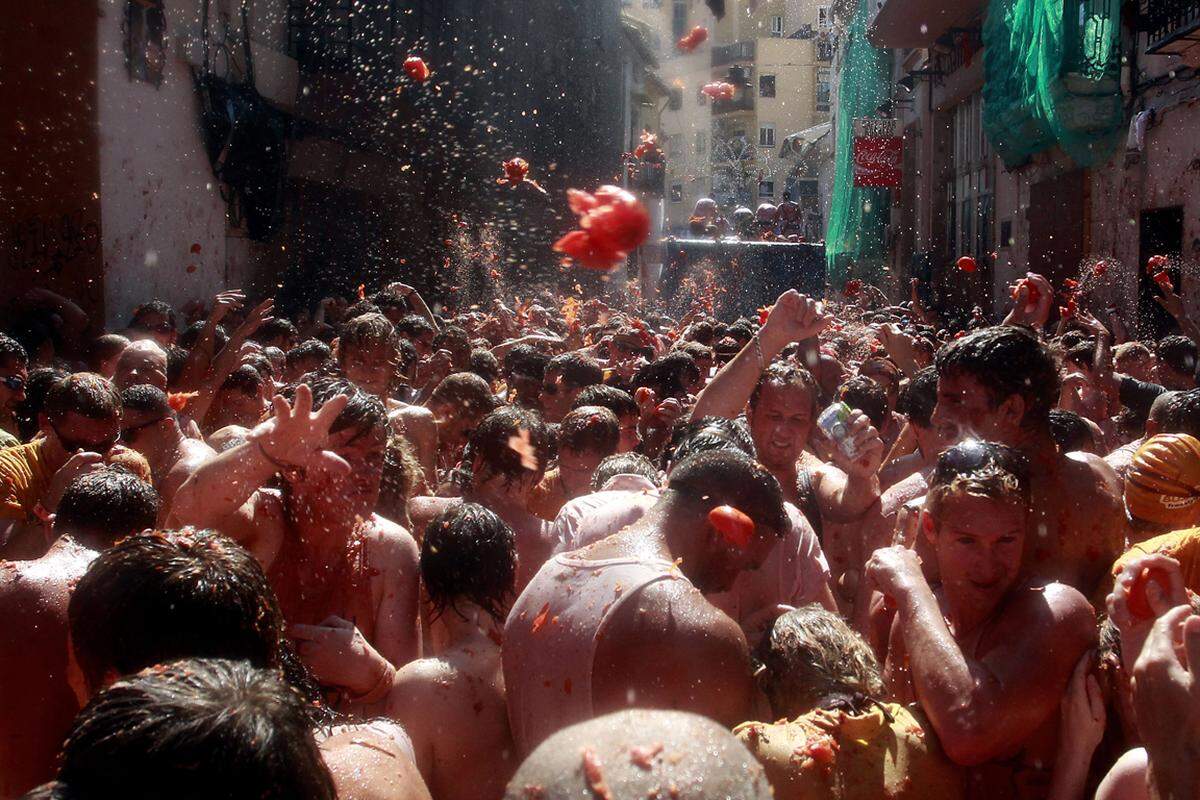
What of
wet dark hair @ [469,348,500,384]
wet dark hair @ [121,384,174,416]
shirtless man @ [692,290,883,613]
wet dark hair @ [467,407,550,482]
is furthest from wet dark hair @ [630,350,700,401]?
wet dark hair @ [121,384,174,416]

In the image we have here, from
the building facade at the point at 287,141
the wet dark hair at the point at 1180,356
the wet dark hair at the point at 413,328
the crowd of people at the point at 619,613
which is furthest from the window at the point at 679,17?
the crowd of people at the point at 619,613

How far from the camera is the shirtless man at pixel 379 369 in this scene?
517 cm

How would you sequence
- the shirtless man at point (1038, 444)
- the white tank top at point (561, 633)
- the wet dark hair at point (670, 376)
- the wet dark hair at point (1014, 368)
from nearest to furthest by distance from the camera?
the white tank top at point (561, 633), the shirtless man at point (1038, 444), the wet dark hair at point (1014, 368), the wet dark hair at point (670, 376)

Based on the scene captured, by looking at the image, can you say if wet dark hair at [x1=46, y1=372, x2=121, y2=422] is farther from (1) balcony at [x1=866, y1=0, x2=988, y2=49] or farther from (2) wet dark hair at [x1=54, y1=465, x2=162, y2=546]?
(1) balcony at [x1=866, y1=0, x2=988, y2=49]

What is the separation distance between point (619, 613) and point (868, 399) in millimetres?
3531

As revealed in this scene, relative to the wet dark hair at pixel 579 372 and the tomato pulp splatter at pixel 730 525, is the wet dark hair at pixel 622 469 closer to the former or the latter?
the tomato pulp splatter at pixel 730 525

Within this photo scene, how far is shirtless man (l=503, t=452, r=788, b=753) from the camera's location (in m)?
2.23

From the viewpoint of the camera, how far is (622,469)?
3.94 metres

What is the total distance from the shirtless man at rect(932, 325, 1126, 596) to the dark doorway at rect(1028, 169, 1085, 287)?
13.2 meters

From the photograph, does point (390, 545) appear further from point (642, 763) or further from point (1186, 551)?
point (1186, 551)

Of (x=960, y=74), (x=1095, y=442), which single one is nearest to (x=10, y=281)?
(x=1095, y=442)

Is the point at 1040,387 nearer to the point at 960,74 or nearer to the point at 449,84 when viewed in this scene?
the point at 449,84

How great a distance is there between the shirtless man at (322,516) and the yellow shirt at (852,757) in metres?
1.05

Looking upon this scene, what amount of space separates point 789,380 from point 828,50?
46.5 metres
